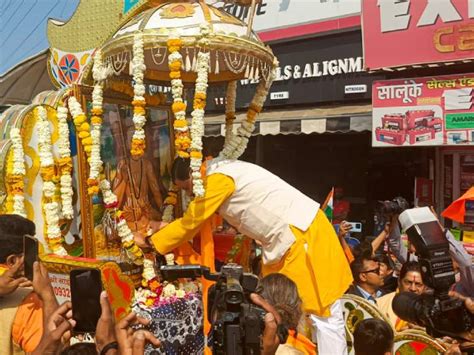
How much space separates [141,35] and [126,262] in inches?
56.7

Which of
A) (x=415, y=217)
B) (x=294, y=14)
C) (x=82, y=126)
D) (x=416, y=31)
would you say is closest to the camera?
(x=415, y=217)

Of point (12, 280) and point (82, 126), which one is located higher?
point (82, 126)

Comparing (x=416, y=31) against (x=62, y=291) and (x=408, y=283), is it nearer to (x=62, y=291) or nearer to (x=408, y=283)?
(x=408, y=283)

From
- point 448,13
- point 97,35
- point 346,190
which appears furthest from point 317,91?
point 97,35

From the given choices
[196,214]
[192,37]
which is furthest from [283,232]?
[192,37]

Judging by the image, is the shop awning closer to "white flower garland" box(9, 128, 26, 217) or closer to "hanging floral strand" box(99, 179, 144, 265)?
"hanging floral strand" box(99, 179, 144, 265)

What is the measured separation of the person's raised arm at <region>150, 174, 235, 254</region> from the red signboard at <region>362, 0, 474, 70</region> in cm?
380

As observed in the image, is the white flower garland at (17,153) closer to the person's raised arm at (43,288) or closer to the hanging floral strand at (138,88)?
the hanging floral strand at (138,88)

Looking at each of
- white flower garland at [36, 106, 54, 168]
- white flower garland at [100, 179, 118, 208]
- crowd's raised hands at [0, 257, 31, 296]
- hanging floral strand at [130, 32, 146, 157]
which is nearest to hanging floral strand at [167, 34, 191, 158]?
hanging floral strand at [130, 32, 146, 157]

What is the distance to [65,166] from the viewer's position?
3.46 metres

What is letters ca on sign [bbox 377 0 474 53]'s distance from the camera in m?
5.81

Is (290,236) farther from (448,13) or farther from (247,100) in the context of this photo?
(247,100)

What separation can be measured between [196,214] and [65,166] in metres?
0.92

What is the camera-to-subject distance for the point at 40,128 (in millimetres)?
3473
